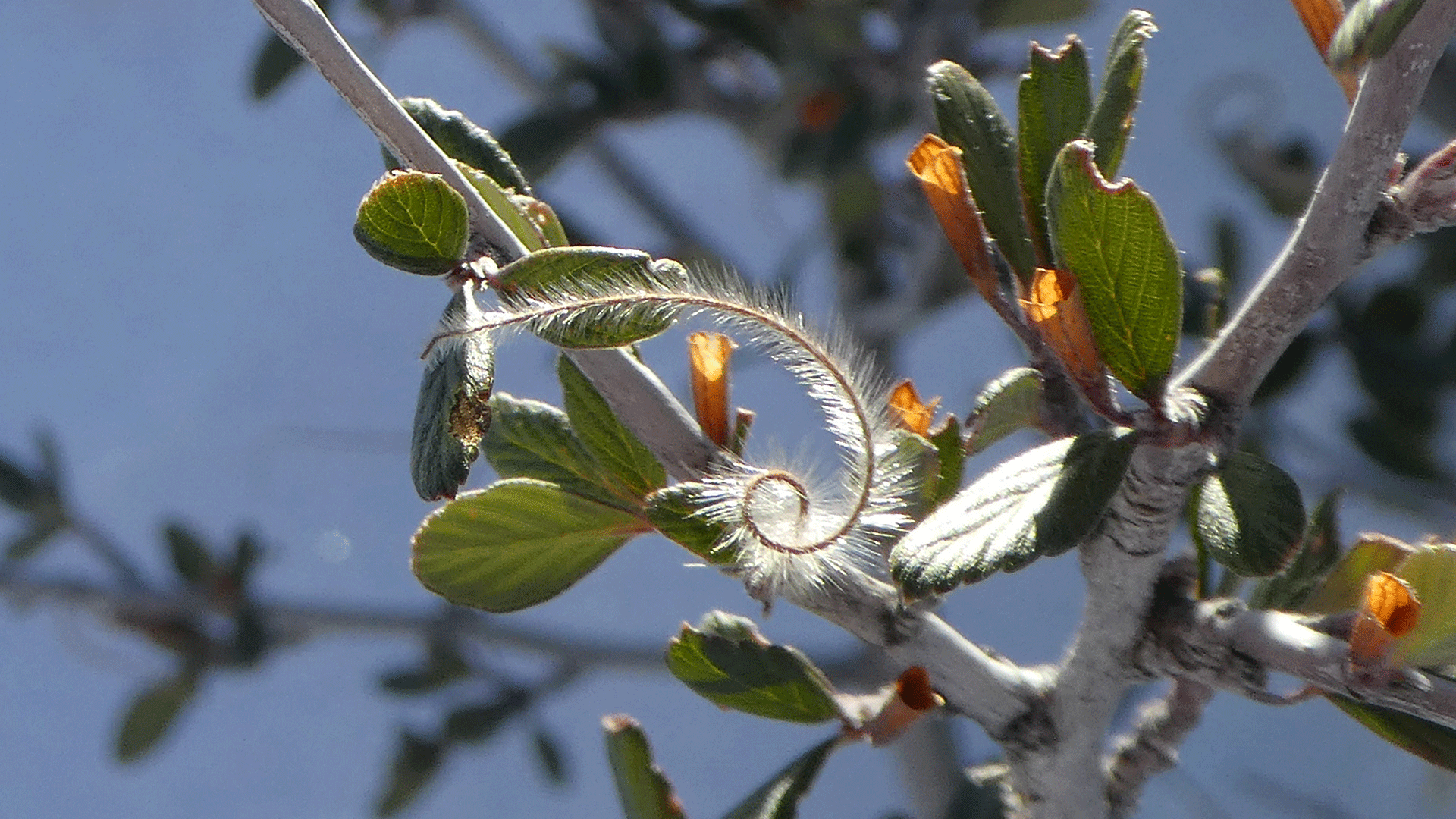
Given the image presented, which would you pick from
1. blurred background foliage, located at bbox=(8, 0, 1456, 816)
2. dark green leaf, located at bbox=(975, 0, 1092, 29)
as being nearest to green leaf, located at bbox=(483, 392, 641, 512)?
blurred background foliage, located at bbox=(8, 0, 1456, 816)

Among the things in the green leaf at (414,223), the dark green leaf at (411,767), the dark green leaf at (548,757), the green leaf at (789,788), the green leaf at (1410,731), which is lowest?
the dark green leaf at (548,757)

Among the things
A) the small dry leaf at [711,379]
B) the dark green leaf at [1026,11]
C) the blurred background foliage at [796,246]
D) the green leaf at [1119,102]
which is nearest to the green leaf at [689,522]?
the small dry leaf at [711,379]

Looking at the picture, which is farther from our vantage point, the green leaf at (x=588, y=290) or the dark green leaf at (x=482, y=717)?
the dark green leaf at (x=482, y=717)

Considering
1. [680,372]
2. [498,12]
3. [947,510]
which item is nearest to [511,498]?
[947,510]

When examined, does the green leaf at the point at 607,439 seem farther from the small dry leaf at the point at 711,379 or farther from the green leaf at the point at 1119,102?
the green leaf at the point at 1119,102

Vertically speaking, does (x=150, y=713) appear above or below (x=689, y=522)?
below

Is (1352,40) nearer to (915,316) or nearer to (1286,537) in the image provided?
(1286,537)

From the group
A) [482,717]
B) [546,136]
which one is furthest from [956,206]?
[482,717]

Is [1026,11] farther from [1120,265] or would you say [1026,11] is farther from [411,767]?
[411,767]
